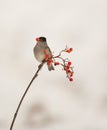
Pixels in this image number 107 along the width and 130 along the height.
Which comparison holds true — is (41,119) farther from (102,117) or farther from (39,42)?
(39,42)

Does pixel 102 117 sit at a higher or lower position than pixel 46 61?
lower

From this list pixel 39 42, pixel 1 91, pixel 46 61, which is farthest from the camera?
pixel 1 91

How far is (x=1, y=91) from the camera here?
1.24 m

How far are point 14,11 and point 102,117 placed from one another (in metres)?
0.56

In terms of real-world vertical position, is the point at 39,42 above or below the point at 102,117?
above

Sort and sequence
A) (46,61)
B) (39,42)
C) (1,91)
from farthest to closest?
1. (1,91)
2. (39,42)
3. (46,61)

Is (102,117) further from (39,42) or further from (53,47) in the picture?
(39,42)

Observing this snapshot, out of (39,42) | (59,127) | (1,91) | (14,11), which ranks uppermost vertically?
(14,11)

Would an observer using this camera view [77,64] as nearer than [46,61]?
No

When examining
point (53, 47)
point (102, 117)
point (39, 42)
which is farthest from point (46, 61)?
point (102, 117)

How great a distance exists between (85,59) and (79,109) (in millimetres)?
207

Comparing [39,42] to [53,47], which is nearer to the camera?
[39,42]

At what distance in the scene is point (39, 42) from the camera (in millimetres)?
827

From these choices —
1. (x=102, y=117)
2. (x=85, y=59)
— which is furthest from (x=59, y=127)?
(x=85, y=59)
